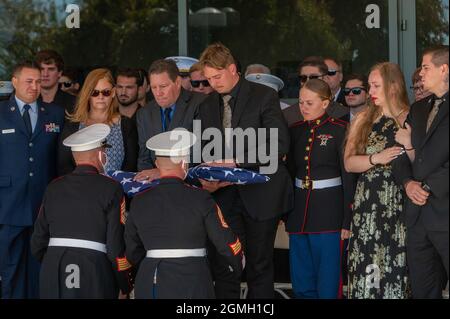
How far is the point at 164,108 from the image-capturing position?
18.4ft

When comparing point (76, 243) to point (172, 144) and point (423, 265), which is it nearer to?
point (172, 144)

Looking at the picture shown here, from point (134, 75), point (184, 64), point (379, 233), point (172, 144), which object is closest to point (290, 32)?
point (184, 64)

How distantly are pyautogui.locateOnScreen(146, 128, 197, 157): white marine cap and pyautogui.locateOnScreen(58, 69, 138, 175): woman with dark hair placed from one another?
3.40ft

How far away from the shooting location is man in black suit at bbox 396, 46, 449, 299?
180 inches

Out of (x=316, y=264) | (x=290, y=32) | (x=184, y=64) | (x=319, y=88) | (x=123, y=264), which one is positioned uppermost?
(x=290, y=32)

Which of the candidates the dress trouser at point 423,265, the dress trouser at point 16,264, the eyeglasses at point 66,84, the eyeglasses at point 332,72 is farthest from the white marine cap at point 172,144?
the eyeglasses at point 66,84

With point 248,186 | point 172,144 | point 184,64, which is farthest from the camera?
point 184,64

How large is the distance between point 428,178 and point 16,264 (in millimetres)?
2589

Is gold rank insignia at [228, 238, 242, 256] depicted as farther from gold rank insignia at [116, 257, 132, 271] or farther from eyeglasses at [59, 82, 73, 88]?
eyeglasses at [59, 82, 73, 88]

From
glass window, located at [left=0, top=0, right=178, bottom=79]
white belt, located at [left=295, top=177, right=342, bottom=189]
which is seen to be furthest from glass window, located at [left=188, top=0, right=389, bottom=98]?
white belt, located at [left=295, top=177, right=342, bottom=189]

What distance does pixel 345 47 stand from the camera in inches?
300

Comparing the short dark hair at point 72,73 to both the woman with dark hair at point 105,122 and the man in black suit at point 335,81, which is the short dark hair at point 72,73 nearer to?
the woman with dark hair at point 105,122

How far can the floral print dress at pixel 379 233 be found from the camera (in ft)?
16.4

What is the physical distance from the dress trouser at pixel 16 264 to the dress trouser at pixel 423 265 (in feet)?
7.73
